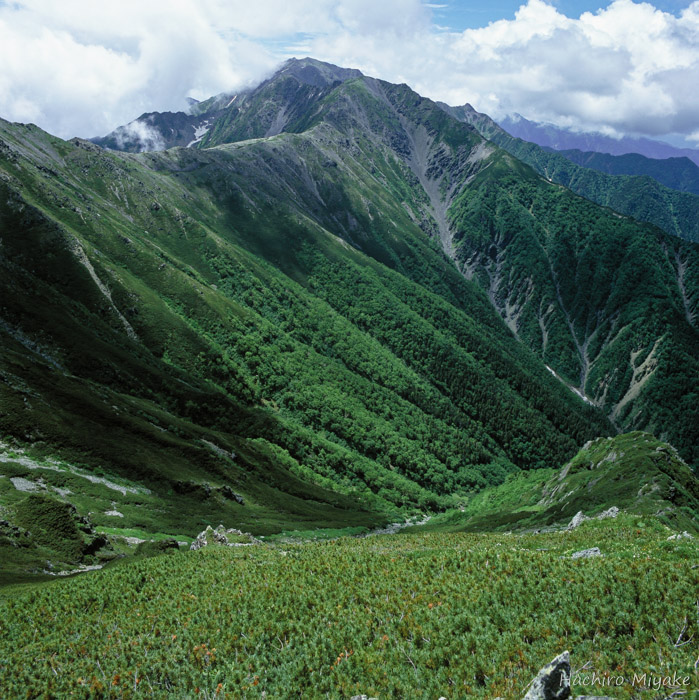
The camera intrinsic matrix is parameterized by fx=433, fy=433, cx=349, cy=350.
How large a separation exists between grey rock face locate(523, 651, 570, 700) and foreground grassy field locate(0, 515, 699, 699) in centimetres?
107

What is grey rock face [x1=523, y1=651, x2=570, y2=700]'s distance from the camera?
10484 millimetres

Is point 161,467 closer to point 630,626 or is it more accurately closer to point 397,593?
point 397,593

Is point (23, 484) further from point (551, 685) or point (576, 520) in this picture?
point (576, 520)

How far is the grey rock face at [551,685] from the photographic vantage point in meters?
10.5

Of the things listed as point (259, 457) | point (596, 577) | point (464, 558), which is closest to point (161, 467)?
point (259, 457)

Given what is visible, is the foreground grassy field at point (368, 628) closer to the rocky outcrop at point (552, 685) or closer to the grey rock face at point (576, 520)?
the rocky outcrop at point (552, 685)

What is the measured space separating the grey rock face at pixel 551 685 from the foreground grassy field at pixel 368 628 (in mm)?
1072

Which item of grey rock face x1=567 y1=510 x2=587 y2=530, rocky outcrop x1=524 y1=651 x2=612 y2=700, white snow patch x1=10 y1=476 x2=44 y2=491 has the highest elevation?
rocky outcrop x1=524 y1=651 x2=612 y2=700

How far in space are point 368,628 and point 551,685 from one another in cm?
770

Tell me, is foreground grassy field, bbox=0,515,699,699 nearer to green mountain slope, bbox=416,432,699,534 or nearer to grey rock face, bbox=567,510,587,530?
grey rock face, bbox=567,510,587,530

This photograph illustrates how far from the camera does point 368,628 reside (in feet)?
54.3

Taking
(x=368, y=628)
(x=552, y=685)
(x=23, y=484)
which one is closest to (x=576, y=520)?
(x=368, y=628)

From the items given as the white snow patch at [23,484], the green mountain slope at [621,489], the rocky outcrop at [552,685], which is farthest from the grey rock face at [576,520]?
the white snow patch at [23,484]

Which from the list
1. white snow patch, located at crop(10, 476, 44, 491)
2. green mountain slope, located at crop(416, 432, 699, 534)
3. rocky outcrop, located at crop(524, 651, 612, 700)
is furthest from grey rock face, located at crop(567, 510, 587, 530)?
white snow patch, located at crop(10, 476, 44, 491)
